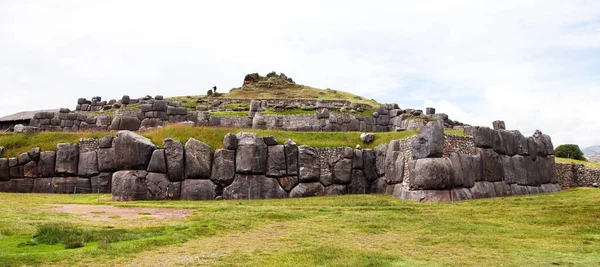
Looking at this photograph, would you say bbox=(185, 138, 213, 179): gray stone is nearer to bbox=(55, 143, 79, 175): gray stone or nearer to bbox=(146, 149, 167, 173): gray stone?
bbox=(146, 149, 167, 173): gray stone

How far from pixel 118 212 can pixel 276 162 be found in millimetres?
10255

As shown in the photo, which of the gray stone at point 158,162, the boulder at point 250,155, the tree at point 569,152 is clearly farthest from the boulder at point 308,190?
the tree at point 569,152

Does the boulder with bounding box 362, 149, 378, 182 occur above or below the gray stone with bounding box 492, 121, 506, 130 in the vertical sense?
below

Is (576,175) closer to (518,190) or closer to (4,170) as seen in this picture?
(518,190)

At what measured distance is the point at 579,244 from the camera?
1203cm

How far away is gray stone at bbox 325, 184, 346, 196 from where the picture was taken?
2802 cm

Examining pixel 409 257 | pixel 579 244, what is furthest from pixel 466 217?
pixel 409 257

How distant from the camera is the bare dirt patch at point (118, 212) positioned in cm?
1706

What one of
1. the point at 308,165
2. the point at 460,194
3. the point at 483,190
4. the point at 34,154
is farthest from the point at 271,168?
the point at 34,154

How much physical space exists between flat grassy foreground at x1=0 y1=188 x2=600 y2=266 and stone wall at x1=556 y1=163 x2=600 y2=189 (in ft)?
61.9

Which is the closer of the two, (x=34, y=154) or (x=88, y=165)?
(x=88, y=165)

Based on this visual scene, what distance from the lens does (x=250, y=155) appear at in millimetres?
26484

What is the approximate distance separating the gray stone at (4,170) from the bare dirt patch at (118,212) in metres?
11.9

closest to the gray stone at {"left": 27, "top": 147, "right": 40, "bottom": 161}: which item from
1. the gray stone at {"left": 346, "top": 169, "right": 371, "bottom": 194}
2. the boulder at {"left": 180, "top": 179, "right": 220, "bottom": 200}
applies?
the boulder at {"left": 180, "top": 179, "right": 220, "bottom": 200}
